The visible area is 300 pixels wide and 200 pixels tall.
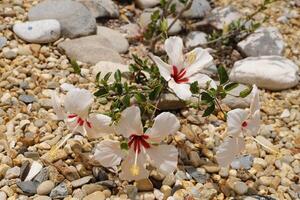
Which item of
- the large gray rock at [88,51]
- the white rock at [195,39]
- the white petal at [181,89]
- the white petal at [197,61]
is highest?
the white petal at [197,61]

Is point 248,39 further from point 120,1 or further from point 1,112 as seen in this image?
point 1,112

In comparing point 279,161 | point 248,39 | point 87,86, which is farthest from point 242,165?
point 248,39

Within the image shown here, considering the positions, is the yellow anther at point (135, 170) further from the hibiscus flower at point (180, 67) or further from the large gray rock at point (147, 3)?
the large gray rock at point (147, 3)

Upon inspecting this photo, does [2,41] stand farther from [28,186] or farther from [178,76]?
[178,76]

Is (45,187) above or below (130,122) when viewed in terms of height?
below

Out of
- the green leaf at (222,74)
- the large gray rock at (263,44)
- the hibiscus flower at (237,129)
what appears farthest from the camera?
the large gray rock at (263,44)

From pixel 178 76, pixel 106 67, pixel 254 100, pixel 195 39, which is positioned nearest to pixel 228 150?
pixel 254 100

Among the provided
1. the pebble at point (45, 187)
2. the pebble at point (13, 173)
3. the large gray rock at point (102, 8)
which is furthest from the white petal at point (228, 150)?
the large gray rock at point (102, 8)
